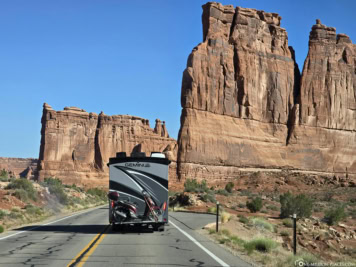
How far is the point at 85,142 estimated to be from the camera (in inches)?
4719

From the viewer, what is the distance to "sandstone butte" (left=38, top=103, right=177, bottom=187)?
113m

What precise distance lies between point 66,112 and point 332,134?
68754 mm

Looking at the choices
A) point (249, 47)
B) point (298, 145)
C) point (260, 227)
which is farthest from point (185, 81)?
point (260, 227)

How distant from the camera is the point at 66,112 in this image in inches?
4692

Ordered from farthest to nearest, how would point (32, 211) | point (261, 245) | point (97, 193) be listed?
point (97, 193) → point (32, 211) → point (261, 245)

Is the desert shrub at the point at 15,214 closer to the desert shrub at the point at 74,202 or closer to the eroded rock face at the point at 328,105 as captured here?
the desert shrub at the point at 74,202

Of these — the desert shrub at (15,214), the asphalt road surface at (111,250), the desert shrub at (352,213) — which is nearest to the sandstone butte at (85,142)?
the desert shrub at (352,213)

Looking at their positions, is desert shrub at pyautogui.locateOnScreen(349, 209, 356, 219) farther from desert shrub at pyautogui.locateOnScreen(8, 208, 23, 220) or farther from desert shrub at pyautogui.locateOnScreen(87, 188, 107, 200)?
desert shrub at pyautogui.locateOnScreen(87, 188, 107, 200)

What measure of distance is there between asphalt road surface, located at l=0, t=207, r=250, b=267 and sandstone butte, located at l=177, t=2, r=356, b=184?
60792mm

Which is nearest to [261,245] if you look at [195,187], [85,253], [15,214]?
[85,253]

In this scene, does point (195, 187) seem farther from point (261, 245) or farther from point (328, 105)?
point (261, 245)

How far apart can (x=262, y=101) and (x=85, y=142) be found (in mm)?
53211

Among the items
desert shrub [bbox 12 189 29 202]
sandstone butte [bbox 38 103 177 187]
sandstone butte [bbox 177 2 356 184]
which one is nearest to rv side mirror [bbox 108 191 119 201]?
desert shrub [bbox 12 189 29 202]

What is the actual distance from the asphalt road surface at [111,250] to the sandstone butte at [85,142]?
94.6 meters
